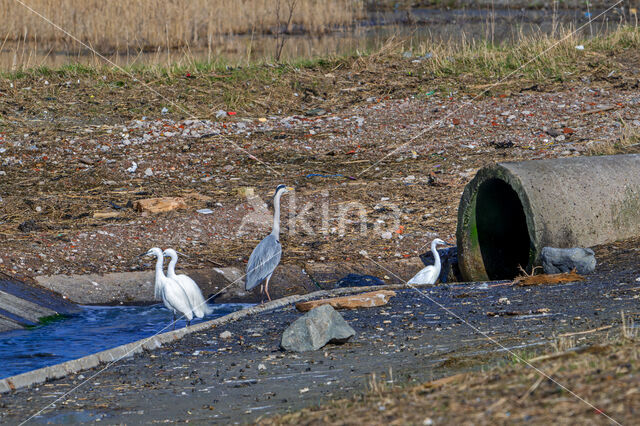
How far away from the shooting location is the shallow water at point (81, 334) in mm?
6141

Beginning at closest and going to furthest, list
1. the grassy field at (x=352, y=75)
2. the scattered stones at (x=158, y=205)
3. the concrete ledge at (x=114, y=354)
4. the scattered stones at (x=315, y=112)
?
the concrete ledge at (x=114, y=354), the scattered stones at (x=158, y=205), the scattered stones at (x=315, y=112), the grassy field at (x=352, y=75)

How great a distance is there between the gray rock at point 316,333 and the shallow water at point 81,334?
2.09 meters

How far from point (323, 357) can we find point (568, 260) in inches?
118

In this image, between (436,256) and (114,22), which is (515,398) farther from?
(114,22)

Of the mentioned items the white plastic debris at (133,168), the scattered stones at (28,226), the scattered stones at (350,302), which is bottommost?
the scattered stones at (350,302)

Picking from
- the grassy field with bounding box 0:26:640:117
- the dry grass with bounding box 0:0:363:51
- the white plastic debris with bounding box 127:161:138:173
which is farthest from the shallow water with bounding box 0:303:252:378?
the dry grass with bounding box 0:0:363:51

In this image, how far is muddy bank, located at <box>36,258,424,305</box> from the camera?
784 centimetres

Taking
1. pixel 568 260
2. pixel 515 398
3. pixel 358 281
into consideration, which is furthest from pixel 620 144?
pixel 515 398

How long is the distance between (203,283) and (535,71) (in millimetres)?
8477

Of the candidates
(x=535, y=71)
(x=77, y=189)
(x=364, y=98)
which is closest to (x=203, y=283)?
(x=77, y=189)

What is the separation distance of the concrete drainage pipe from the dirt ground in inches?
41.8

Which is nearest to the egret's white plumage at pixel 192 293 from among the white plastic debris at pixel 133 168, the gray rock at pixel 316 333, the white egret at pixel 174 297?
the white egret at pixel 174 297

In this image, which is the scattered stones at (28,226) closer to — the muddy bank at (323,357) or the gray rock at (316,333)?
the muddy bank at (323,357)

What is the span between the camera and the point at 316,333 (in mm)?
5078
